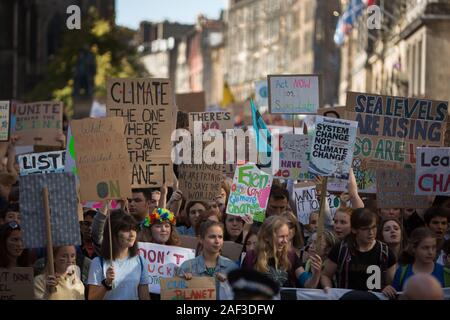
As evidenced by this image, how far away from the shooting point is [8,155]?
53.0ft

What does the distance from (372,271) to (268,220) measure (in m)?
0.81

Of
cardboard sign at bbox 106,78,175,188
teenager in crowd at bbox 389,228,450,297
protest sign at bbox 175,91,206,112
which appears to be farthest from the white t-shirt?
protest sign at bbox 175,91,206,112

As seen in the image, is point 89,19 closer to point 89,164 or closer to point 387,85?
point 387,85

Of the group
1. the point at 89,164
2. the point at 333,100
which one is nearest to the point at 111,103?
the point at 89,164

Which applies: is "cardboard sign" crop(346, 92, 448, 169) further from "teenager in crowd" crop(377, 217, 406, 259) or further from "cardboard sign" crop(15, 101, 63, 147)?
"cardboard sign" crop(15, 101, 63, 147)

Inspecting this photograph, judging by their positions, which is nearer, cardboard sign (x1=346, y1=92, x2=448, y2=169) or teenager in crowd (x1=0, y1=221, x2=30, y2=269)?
teenager in crowd (x1=0, y1=221, x2=30, y2=269)

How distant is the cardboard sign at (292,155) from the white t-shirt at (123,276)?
14.4 ft

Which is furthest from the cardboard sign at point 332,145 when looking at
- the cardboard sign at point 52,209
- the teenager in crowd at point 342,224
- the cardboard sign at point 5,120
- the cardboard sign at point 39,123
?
the cardboard sign at point 39,123

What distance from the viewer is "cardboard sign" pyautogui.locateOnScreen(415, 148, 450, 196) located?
11977mm

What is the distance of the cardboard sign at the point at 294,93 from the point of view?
15852mm

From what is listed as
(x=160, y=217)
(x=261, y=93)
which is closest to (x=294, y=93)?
(x=160, y=217)

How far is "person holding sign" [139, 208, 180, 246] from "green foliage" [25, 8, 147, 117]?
43153 millimetres

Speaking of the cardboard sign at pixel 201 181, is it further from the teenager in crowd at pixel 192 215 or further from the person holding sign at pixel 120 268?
the person holding sign at pixel 120 268

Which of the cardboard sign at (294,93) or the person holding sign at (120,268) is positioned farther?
the cardboard sign at (294,93)
